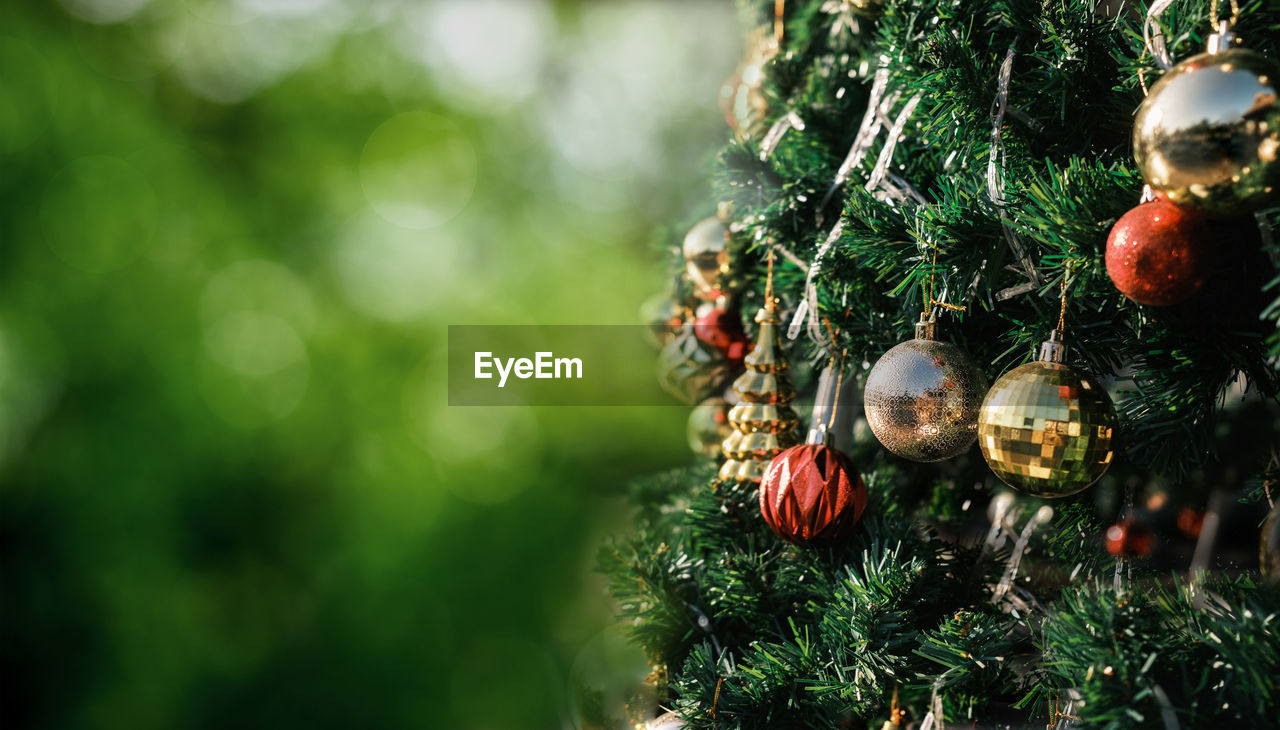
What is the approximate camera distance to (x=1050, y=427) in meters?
0.29

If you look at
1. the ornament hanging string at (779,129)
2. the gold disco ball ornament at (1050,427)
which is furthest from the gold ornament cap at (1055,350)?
the ornament hanging string at (779,129)

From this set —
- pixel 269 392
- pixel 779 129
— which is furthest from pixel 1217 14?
pixel 269 392

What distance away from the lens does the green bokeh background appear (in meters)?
0.85

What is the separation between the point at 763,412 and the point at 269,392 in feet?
2.41

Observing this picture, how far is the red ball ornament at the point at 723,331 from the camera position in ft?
1.86

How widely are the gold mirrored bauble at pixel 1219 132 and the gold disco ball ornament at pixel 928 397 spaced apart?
11cm

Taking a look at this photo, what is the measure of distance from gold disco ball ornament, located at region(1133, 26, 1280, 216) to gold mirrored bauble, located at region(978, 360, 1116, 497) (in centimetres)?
8

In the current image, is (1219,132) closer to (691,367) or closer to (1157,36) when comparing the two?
(1157,36)

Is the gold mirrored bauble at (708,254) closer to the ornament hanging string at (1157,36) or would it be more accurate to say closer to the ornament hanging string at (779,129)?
the ornament hanging string at (779,129)

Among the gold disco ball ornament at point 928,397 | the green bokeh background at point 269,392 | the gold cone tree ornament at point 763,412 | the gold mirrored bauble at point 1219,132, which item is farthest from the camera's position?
the green bokeh background at point 269,392

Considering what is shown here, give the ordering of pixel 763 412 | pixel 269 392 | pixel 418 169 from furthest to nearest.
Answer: pixel 418 169 → pixel 269 392 → pixel 763 412

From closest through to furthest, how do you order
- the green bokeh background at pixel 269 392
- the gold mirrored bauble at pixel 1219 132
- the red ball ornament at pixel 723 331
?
the gold mirrored bauble at pixel 1219 132, the red ball ornament at pixel 723 331, the green bokeh background at pixel 269 392

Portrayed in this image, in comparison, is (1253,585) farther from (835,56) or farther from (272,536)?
(272,536)

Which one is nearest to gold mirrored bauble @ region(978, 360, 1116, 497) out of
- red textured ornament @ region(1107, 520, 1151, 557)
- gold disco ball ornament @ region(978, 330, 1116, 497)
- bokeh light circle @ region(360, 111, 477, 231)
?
gold disco ball ornament @ region(978, 330, 1116, 497)
